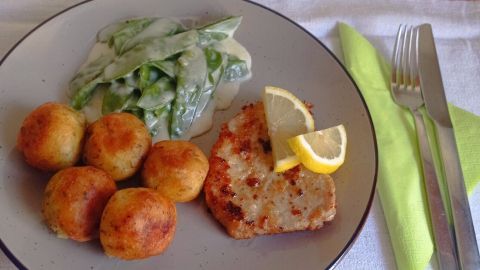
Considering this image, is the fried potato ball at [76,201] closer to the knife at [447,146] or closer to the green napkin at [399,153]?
the green napkin at [399,153]

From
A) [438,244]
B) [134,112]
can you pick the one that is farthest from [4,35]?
[438,244]

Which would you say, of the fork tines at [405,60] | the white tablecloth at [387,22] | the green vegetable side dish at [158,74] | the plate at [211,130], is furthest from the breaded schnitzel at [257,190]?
the white tablecloth at [387,22]

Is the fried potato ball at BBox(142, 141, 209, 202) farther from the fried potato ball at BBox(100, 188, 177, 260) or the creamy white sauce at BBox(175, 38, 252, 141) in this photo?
the creamy white sauce at BBox(175, 38, 252, 141)

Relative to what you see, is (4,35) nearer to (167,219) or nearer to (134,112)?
(134,112)

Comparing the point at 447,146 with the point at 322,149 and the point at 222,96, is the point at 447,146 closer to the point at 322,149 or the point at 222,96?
the point at 322,149

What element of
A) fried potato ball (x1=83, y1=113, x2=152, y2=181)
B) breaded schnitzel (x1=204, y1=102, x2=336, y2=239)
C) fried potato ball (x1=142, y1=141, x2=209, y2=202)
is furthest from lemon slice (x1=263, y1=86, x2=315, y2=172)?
fried potato ball (x1=83, y1=113, x2=152, y2=181)

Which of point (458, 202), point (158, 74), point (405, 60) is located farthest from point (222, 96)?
point (458, 202)
